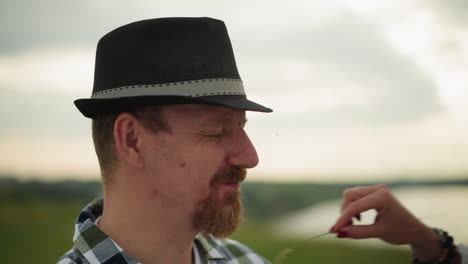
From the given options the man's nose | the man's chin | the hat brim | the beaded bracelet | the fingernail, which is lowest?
the beaded bracelet

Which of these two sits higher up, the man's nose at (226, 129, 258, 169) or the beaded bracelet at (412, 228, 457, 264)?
the man's nose at (226, 129, 258, 169)

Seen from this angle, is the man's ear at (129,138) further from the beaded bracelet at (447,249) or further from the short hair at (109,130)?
the beaded bracelet at (447,249)

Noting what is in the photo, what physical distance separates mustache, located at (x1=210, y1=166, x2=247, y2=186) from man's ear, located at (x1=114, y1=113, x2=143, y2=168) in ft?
1.10

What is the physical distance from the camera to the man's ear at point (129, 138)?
1.91 metres

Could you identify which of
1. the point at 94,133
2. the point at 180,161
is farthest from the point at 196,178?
the point at 94,133

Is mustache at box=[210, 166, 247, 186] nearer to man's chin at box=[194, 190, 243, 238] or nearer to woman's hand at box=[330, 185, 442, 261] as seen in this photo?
man's chin at box=[194, 190, 243, 238]

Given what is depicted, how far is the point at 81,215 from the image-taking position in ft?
6.97

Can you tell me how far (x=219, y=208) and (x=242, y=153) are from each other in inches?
11.3

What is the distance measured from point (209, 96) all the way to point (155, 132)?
285mm

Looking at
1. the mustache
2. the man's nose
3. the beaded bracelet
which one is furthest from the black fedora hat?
the beaded bracelet

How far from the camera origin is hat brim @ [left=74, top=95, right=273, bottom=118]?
1.78 metres

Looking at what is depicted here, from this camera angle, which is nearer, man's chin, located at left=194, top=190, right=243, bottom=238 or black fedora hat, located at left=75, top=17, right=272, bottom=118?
black fedora hat, located at left=75, top=17, right=272, bottom=118

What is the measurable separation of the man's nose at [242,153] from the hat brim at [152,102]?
154mm

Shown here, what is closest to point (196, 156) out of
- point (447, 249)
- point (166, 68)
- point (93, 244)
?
point (166, 68)
